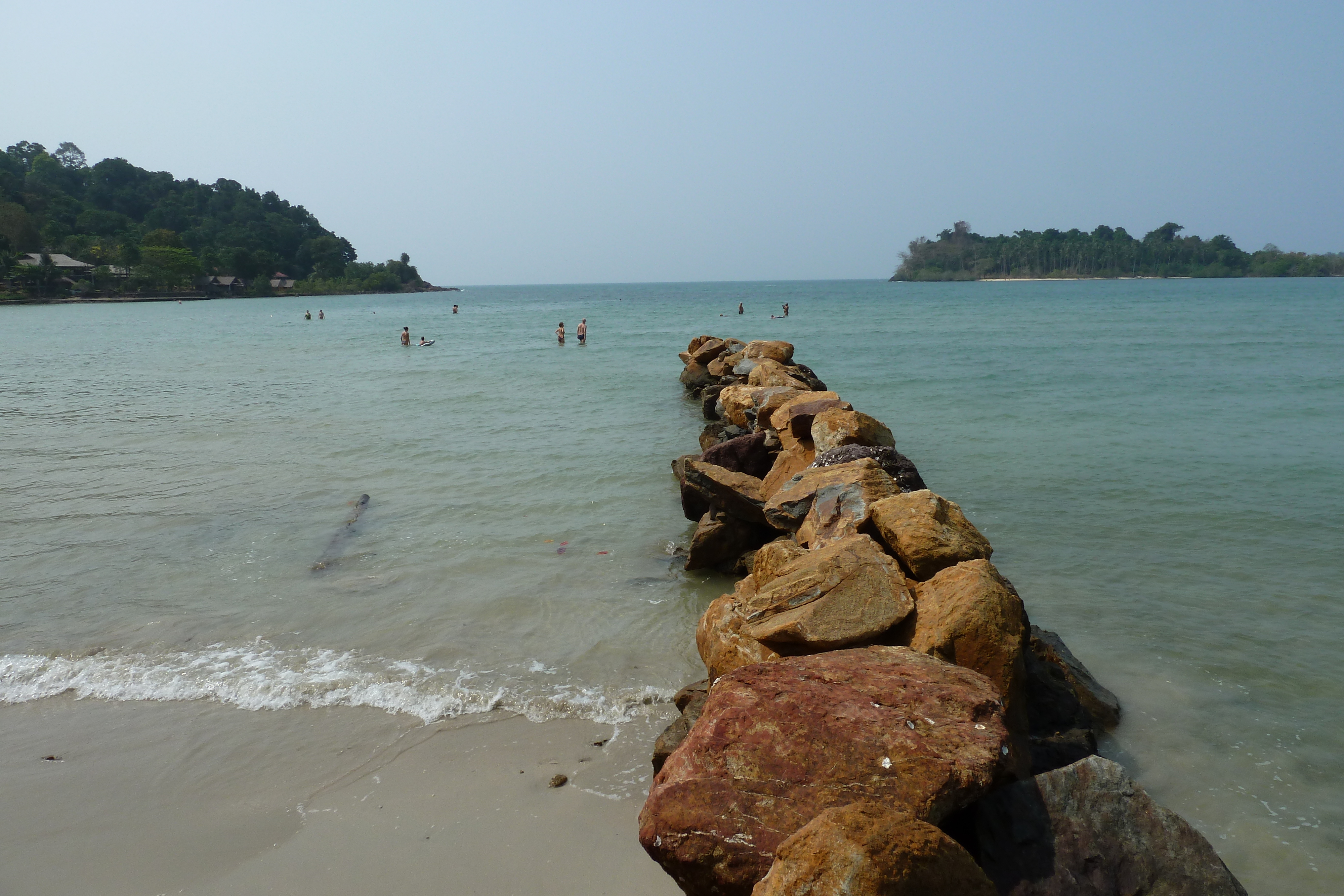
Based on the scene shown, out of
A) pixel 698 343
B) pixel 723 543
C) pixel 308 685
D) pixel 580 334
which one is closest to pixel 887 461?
pixel 723 543

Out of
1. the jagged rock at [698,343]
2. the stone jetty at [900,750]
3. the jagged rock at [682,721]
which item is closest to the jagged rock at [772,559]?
the stone jetty at [900,750]

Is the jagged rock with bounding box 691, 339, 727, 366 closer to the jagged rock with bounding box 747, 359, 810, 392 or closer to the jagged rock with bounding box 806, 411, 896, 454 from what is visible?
the jagged rock with bounding box 747, 359, 810, 392

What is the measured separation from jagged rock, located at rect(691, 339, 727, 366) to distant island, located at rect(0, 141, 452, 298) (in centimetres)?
7784

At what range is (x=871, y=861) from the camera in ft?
7.30

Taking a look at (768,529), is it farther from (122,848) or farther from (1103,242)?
(1103,242)

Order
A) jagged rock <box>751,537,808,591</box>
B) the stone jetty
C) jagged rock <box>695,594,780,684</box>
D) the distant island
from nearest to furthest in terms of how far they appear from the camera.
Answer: the stone jetty
jagged rock <box>695,594,780,684</box>
jagged rock <box>751,537,808,591</box>
the distant island

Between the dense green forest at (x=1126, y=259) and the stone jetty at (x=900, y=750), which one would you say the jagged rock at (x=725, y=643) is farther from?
the dense green forest at (x=1126, y=259)

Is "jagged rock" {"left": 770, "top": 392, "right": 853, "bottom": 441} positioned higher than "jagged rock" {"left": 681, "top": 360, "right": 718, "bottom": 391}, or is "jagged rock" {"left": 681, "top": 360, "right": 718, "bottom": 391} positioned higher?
"jagged rock" {"left": 770, "top": 392, "right": 853, "bottom": 441}

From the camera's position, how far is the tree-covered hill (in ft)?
291

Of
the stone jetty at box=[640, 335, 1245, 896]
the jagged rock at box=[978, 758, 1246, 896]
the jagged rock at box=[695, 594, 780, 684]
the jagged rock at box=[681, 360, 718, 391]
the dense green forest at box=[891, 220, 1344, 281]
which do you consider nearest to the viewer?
the stone jetty at box=[640, 335, 1245, 896]

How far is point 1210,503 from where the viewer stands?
8.53 m

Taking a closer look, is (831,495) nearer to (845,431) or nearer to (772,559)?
(772,559)

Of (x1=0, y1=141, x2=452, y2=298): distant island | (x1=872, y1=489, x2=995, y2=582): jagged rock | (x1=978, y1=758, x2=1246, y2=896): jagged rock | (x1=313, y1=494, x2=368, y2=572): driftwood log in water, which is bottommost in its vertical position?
(x1=313, y1=494, x2=368, y2=572): driftwood log in water

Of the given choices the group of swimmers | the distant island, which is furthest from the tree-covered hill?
the group of swimmers
